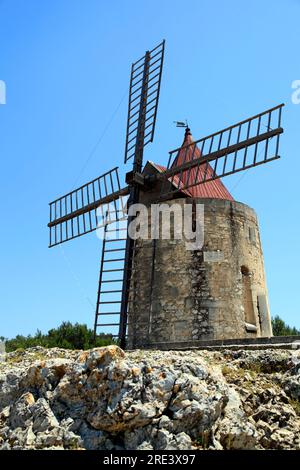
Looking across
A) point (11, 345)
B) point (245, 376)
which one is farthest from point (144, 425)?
point (11, 345)

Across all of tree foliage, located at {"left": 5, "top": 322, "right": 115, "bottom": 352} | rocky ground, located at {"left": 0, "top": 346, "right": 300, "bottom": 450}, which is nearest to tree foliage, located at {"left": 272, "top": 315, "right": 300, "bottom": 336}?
tree foliage, located at {"left": 5, "top": 322, "right": 115, "bottom": 352}

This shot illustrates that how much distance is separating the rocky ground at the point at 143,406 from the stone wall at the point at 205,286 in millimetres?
3907

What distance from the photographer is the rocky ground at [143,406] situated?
4250mm

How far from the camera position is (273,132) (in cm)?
889

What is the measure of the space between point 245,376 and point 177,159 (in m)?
6.47

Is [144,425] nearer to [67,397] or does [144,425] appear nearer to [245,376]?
[67,397]

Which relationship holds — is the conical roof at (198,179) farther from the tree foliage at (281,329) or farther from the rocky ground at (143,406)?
the tree foliage at (281,329)

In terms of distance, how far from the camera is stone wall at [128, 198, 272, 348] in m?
9.39

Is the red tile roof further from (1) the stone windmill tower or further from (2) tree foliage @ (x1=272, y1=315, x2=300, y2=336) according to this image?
(2) tree foliage @ (x1=272, y1=315, x2=300, y2=336)

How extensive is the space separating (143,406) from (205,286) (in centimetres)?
527

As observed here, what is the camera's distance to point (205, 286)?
31.1 ft

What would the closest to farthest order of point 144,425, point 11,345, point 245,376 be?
point 144,425 → point 245,376 → point 11,345

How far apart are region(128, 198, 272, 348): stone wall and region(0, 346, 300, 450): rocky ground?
12.8 feet

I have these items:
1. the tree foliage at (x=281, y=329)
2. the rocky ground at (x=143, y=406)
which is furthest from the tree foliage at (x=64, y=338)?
the rocky ground at (x=143, y=406)
